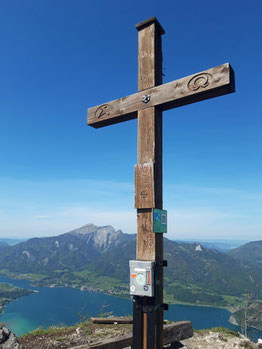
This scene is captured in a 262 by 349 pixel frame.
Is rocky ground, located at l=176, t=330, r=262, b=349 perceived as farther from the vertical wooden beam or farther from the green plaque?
the green plaque

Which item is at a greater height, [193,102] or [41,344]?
[193,102]

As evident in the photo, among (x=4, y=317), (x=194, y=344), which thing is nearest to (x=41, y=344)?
(x=194, y=344)

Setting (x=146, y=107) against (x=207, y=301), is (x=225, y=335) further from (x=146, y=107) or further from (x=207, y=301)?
(x=207, y=301)

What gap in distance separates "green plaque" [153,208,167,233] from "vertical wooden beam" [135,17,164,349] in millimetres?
56

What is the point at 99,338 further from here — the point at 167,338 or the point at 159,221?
the point at 159,221

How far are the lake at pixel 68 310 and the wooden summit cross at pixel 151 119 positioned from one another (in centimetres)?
10416

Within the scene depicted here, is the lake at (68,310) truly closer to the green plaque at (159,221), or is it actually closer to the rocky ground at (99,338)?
the rocky ground at (99,338)

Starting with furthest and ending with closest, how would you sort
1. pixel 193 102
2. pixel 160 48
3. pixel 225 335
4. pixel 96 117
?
pixel 225 335 < pixel 96 117 < pixel 160 48 < pixel 193 102

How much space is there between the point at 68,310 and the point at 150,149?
475 ft

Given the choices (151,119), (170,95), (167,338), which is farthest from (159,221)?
(167,338)

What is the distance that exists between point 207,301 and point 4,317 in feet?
411

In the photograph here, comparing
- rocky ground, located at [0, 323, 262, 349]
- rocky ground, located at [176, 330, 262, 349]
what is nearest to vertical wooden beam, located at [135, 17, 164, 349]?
rocky ground, located at [176, 330, 262, 349]

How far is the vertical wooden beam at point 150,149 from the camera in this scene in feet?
11.4

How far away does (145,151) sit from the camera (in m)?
3.78
